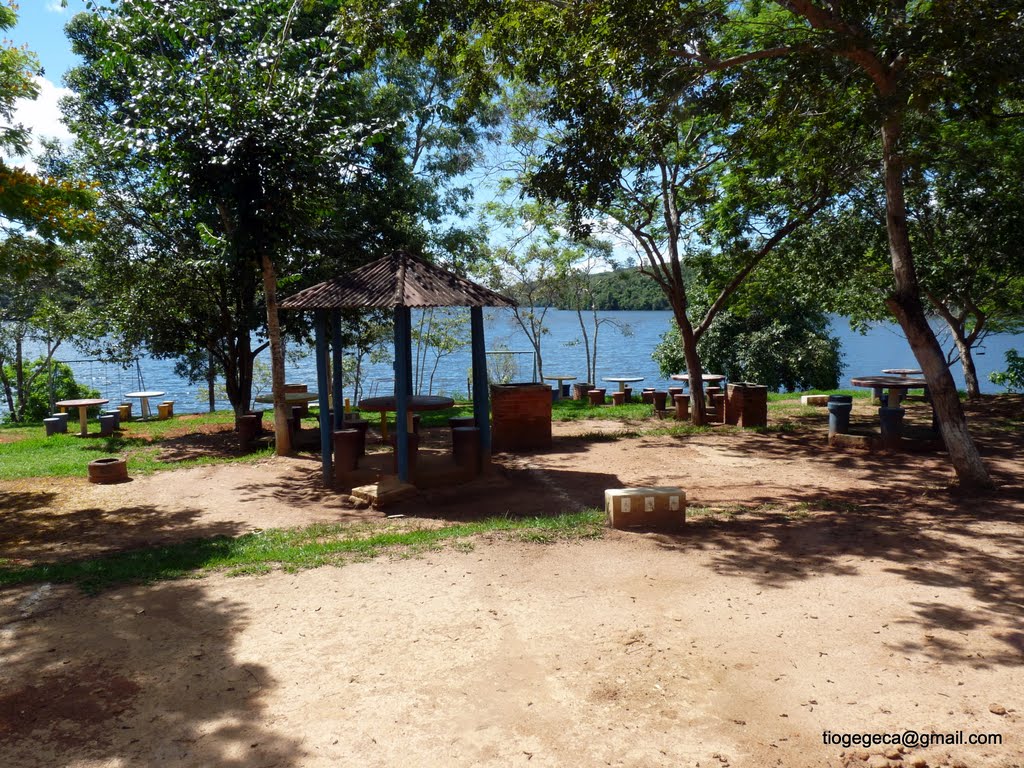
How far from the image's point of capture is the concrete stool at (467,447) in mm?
9922

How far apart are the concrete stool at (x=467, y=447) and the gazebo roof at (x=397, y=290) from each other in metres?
1.82

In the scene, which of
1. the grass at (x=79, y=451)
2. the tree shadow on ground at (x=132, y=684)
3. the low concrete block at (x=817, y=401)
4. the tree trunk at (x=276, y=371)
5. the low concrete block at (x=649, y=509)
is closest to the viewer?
the tree shadow on ground at (x=132, y=684)

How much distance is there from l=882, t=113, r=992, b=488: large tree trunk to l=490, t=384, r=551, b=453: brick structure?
579 centimetres

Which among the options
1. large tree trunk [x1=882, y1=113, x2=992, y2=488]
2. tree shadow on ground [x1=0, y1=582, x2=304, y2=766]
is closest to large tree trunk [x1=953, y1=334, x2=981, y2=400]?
large tree trunk [x1=882, y1=113, x2=992, y2=488]

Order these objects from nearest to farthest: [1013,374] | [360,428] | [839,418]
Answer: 1. [360,428]
2. [839,418]
3. [1013,374]

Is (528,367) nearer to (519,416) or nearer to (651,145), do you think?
(519,416)

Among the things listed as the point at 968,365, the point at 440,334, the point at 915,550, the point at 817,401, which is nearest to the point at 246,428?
the point at 915,550

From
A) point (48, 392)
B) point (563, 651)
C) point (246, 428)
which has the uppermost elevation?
point (48, 392)

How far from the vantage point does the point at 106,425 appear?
52.5ft

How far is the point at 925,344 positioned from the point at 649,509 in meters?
4.18

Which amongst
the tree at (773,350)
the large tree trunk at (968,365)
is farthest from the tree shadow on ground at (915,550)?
the tree at (773,350)

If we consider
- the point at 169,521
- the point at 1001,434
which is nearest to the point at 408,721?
the point at 169,521

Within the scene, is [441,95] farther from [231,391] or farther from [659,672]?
[659,672]

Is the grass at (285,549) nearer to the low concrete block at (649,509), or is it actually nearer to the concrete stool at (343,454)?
the low concrete block at (649,509)
